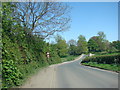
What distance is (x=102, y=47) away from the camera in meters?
89.6

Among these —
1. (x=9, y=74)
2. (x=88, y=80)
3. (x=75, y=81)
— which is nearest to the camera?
(x=9, y=74)

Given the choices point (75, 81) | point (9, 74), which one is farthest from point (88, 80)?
point (9, 74)

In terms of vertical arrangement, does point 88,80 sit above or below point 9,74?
below

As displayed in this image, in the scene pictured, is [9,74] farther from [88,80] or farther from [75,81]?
[88,80]

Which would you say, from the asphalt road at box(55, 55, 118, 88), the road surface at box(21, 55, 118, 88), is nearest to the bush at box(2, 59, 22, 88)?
the road surface at box(21, 55, 118, 88)

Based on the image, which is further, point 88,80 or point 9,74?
point 88,80

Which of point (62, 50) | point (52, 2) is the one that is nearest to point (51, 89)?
point (52, 2)

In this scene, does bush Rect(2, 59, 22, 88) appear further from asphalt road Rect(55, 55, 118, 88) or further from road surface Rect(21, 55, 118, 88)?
asphalt road Rect(55, 55, 118, 88)

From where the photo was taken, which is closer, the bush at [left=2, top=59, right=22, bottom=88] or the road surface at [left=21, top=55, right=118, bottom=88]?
the bush at [left=2, top=59, right=22, bottom=88]

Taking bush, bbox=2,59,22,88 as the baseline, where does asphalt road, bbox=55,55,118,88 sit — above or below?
below

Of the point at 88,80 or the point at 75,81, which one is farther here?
the point at 88,80

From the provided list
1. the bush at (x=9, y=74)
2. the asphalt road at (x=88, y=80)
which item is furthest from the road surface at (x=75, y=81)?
the bush at (x=9, y=74)

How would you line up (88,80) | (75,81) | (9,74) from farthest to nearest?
(88,80), (75,81), (9,74)

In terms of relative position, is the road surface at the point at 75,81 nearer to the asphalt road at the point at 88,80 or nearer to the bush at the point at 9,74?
the asphalt road at the point at 88,80
